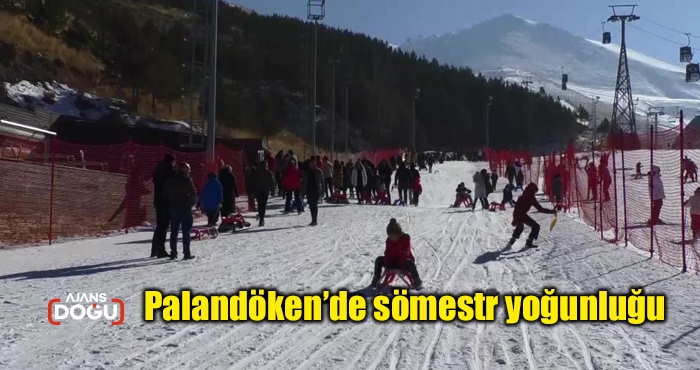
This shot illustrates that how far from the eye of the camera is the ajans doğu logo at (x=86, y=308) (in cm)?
785

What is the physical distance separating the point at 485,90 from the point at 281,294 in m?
128

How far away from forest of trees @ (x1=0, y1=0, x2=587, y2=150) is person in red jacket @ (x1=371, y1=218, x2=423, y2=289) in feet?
131

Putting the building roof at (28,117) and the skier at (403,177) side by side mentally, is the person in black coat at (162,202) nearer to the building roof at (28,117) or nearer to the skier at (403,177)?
the skier at (403,177)

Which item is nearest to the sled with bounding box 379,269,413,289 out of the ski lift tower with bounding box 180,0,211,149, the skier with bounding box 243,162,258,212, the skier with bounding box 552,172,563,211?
the skier with bounding box 243,162,258,212

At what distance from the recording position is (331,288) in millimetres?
9688

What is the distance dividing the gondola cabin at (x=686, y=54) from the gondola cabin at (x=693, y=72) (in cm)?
41

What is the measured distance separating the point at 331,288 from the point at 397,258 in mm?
897

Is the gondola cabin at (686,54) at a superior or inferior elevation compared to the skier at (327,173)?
superior

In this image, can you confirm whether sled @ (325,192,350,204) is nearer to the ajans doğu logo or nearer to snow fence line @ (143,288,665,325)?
snow fence line @ (143,288,665,325)

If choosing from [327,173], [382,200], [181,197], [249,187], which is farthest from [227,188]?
[382,200]

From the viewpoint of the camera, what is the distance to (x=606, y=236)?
669 inches

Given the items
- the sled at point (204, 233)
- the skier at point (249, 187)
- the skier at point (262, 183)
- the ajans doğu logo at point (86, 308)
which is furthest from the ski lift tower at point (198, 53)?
the ajans doğu logo at point (86, 308)

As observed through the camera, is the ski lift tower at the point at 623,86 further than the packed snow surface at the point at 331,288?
Yes

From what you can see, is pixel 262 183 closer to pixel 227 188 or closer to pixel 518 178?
pixel 227 188
